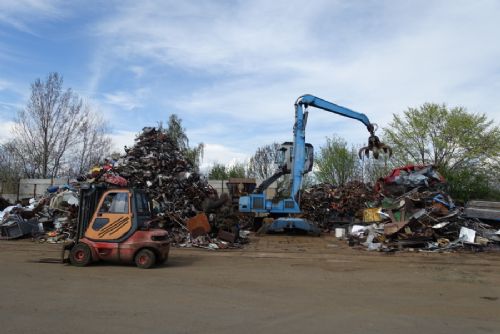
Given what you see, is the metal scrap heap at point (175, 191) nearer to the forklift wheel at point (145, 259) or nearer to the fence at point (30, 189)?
the forklift wheel at point (145, 259)

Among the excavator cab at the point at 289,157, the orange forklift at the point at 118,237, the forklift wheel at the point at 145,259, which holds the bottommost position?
the forklift wheel at the point at 145,259

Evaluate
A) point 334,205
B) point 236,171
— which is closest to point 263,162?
point 236,171

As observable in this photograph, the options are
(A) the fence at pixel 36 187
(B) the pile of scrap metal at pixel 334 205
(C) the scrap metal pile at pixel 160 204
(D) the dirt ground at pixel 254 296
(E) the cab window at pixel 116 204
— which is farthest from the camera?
(A) the fence at pixel 36 187

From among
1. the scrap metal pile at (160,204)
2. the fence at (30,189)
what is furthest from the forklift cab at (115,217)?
the fence at (30,189)

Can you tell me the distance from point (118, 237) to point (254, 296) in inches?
170

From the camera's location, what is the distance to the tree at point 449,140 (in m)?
35.0

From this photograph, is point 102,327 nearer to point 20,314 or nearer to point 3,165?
point 20,314

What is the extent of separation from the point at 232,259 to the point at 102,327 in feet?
24.4

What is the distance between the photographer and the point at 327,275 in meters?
10.7

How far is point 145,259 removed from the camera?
36.2 ft

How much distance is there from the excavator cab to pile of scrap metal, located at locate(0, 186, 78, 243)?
901 cm

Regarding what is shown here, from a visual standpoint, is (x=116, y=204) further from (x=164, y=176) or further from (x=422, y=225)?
(x=422, y=225)

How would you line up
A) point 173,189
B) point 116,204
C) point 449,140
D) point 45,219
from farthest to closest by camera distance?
point 449,140
point 173,189
point 45,219
point 116,204

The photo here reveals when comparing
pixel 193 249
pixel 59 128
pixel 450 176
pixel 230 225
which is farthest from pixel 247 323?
pixel 59 128
